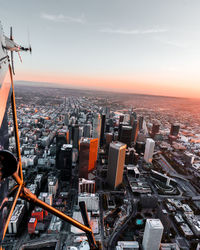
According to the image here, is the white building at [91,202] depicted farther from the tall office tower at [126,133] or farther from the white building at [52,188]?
the tall office tower at [126,133]

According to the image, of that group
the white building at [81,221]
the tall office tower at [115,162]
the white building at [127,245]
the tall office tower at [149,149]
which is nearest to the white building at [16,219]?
the white building at [81,221]

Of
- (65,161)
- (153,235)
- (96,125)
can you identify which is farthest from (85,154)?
(153,235)

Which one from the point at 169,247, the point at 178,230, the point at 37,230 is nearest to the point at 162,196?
the point at 178,230

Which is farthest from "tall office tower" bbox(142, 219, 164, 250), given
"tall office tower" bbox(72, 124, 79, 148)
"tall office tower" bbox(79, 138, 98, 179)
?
"tall office tower" bbox(72, 124, 79, 148)

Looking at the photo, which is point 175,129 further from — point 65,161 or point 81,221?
point 81,221

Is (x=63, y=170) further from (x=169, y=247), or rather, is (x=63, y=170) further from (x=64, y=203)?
(x=169, y=247)
